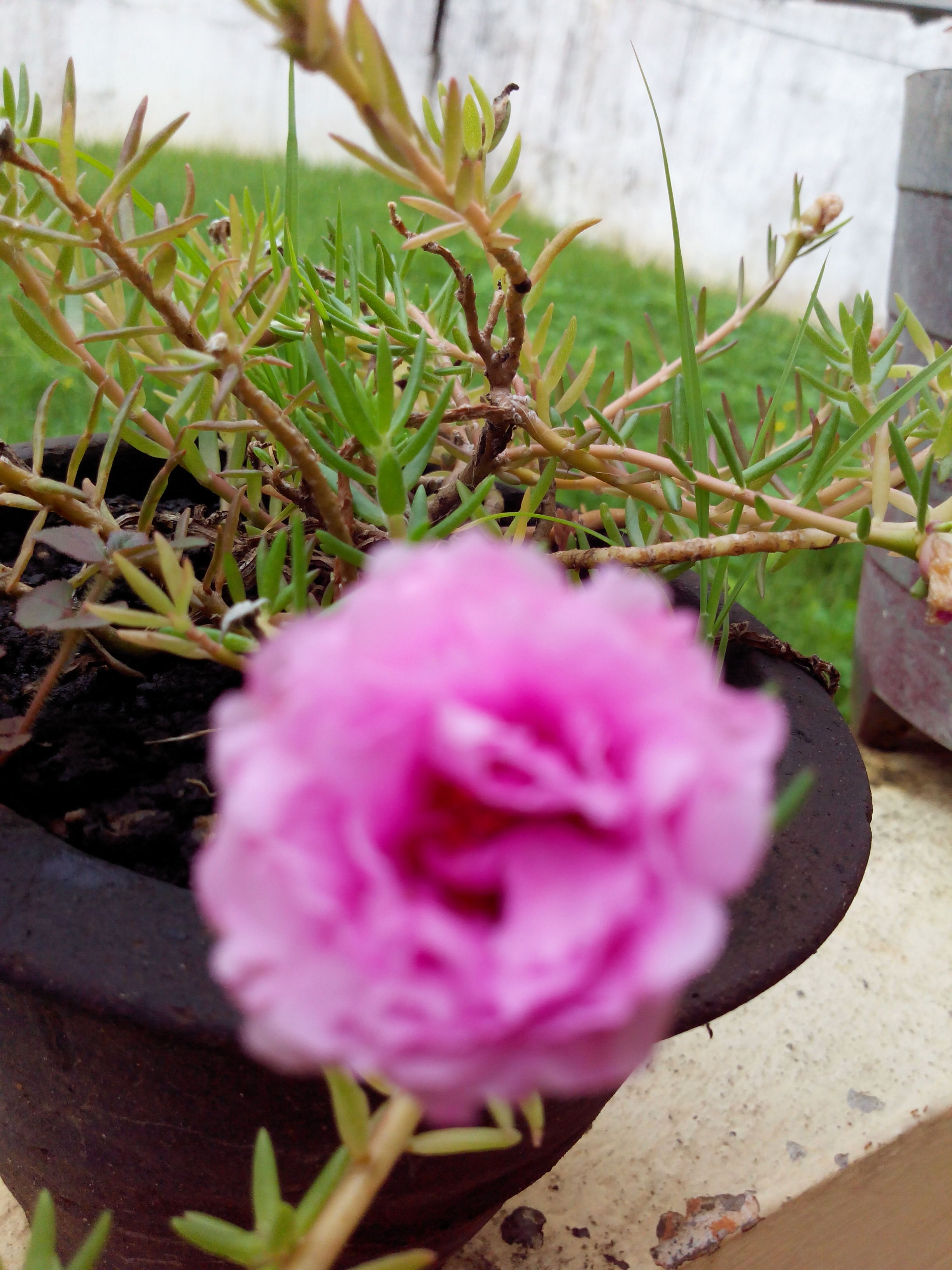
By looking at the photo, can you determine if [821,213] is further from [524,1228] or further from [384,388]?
[524,1228]

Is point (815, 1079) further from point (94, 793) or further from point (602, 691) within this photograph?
point (602, 691)

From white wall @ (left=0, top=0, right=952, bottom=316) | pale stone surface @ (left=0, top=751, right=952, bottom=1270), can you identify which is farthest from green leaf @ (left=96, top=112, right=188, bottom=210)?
white wall @ (left=0, top=0, right=952, bottom=316)

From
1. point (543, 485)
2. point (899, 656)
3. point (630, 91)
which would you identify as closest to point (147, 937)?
point (543, 485)

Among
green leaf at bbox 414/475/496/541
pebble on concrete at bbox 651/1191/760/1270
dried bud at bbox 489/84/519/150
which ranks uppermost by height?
dried bud at bbox 489/84/519/150

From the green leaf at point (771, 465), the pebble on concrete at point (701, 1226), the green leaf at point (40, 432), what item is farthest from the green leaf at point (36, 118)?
the pebble on concrete at point (701, 1226)

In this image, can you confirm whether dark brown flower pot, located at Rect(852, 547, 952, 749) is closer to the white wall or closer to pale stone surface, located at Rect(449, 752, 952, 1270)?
pale stone surface, located at Rect(449, 752, 952, 1270)
